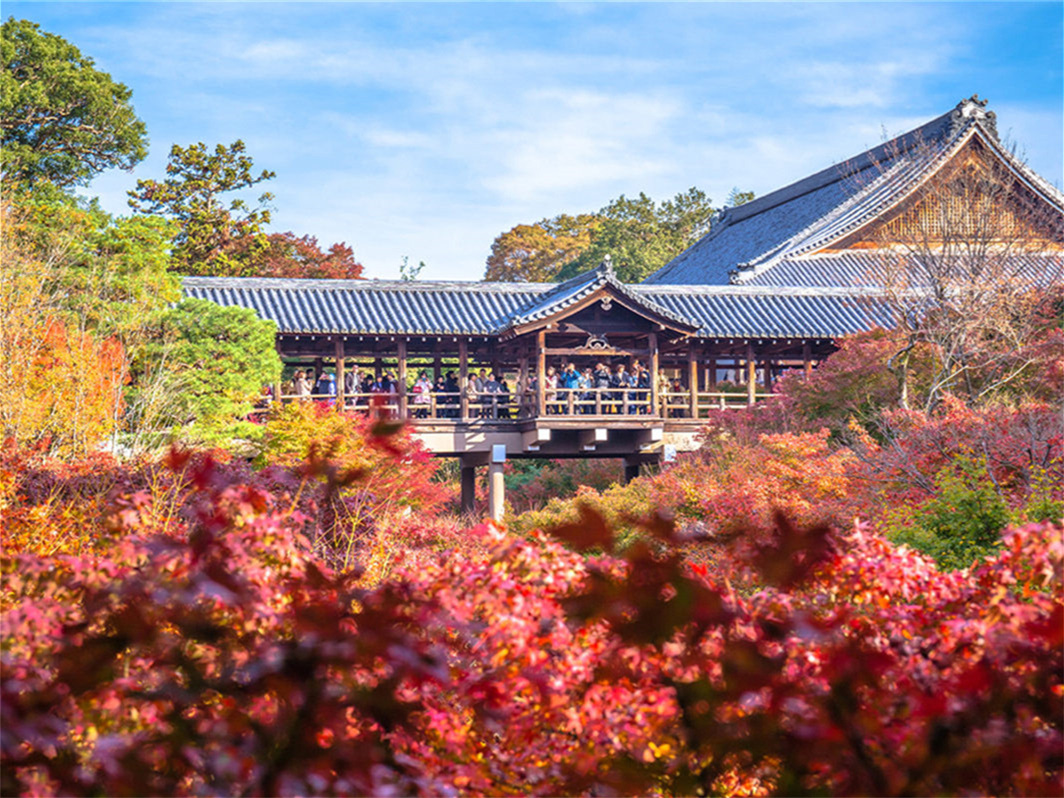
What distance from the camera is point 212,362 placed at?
1895cm

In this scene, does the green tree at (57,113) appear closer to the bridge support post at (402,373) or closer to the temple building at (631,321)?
the temple building at (631,321)

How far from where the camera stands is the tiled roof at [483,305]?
929 inches

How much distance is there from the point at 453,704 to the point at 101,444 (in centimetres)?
1389

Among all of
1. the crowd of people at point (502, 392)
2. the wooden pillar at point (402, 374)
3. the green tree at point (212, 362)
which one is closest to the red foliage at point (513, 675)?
the green tree at point (212, 362)

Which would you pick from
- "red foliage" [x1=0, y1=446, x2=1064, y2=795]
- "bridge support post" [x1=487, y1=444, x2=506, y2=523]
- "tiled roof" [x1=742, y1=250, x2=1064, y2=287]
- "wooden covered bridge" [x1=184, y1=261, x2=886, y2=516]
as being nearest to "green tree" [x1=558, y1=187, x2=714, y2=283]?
"tiled roof" [x1=742, y1=250, x2=1064, y2=287]

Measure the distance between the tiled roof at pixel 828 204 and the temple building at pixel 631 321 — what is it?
0.08 meters

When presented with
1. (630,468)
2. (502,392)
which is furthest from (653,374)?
(502,392)

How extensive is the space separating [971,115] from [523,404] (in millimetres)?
15092

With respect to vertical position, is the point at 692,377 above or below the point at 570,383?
above

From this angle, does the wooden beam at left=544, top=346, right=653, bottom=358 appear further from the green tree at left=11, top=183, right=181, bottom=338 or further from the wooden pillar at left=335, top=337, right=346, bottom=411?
the green tree at left=11, top=183, right=181, bottom=338

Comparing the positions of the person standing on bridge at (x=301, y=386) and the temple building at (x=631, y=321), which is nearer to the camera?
the person standing on bridge at (x=301, y=386)

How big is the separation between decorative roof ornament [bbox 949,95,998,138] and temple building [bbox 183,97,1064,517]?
51 millimetres

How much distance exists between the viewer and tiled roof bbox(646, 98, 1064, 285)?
30062 mm

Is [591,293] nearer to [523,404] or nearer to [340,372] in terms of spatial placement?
[523,404]
